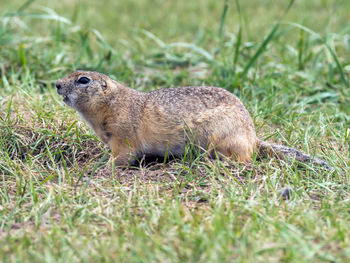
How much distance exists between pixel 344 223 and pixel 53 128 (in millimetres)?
2684

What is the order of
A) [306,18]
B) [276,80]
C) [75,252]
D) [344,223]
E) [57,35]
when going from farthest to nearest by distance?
[306,18], [57,35], [276,80], [344,223], [75,252]

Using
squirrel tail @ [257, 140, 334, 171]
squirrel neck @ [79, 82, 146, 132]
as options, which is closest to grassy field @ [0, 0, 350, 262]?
squirrel tail @ [257, 140, 334, 171]

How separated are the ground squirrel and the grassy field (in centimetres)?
13

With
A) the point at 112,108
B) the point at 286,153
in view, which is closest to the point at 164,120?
the point at 112,108

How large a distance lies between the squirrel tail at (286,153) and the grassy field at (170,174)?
70 millimetres

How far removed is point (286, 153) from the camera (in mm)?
3994

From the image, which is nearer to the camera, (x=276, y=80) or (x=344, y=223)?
(x=344, y=223)

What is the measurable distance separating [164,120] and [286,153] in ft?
3.33

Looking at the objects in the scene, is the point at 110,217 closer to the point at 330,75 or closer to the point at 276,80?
the point at 276,80

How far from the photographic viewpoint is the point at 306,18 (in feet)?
28.5

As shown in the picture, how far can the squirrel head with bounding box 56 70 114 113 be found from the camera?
13.9 feet

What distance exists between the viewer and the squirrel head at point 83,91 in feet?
13.9

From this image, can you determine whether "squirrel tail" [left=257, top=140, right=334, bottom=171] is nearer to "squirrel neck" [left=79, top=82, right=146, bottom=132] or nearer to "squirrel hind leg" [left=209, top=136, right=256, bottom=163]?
"squirrel hind leg" [left=209, top=136, right=256, bottom=163]

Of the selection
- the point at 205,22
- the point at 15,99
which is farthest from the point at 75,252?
the point at 205,22
